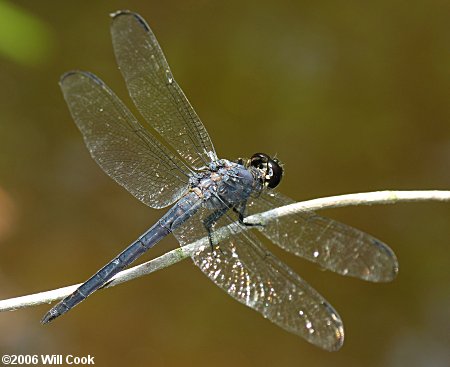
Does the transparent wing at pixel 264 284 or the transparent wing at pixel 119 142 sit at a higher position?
the transparent wing at pixel 119 142

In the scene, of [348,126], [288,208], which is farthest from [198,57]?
[288,208]

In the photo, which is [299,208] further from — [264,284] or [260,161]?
[260,161]

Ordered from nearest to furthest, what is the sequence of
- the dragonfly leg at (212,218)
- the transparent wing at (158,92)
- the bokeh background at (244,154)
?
the dragonfly leg at (212,218), the transparent wing at (158,92), the bokeh background at (244,154)

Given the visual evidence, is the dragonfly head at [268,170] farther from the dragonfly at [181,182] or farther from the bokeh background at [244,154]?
the bokeh background at [244,154]

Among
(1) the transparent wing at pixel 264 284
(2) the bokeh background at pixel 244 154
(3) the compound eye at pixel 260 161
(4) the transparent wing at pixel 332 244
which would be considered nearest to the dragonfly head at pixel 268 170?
(3) the compound eye at pixel 260 161

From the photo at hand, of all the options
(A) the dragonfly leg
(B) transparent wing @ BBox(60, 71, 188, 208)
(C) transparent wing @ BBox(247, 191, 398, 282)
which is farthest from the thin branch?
(B) transparent wing @ BBox(60, 71, 188, 208)

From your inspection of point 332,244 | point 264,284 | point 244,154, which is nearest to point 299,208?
point 332,244

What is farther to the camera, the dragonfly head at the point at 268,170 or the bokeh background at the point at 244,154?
the bokeh background at the point at 244,154

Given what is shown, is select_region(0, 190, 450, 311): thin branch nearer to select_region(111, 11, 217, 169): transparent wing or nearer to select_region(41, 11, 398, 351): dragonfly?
select_region(41, 11, 398, 351): dragonfly
